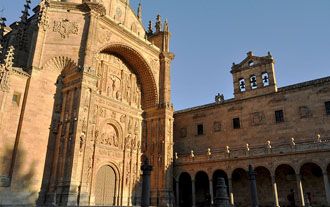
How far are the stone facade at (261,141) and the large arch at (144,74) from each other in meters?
5.77

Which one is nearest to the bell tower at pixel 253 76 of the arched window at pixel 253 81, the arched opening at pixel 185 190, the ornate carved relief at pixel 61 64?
the arched window at pixel 253 81

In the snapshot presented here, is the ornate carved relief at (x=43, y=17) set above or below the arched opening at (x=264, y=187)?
above

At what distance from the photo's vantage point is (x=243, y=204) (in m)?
25.8

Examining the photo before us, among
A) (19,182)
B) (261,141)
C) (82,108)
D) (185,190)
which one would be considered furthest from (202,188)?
(19,182)

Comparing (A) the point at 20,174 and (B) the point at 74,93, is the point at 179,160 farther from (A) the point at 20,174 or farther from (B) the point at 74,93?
(A) the point at 20,174

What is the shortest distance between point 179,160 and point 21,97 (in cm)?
1600

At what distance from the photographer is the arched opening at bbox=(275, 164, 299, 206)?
922 inches

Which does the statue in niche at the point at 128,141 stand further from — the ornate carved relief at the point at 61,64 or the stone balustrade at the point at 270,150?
the ornate carved relief at the point at 61,64

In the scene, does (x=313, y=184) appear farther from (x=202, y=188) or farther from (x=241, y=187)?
(x=202, y=188)

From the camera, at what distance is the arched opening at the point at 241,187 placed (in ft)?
85.1

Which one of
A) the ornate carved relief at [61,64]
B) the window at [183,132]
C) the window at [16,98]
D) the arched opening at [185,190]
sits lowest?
the arched opening at [185,190]

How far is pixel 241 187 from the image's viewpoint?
1045 inches

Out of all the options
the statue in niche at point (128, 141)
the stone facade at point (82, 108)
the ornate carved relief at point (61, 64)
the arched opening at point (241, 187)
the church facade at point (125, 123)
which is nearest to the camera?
the stone facade at point (82, 108)

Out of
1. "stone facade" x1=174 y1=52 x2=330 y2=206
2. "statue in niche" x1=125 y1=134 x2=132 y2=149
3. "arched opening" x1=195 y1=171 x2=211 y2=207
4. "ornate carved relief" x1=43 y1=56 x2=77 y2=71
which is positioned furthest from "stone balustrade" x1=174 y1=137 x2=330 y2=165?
"ornate carved relief" x1=43 y1=56 x2=77 y2=71
